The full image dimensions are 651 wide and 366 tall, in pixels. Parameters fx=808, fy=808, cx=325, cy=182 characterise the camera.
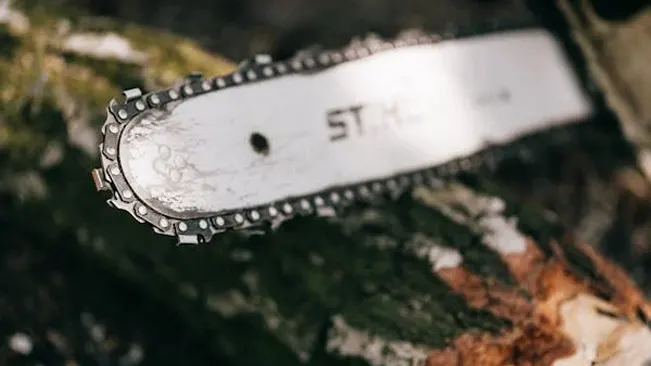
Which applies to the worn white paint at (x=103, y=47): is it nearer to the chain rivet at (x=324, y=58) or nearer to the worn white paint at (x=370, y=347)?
the chain rivet at (x=324, y=58)

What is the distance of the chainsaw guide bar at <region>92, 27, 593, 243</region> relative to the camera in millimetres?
1870

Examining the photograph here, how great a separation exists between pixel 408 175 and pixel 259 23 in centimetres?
134

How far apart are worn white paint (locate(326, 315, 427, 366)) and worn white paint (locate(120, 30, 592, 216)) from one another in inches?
16.5

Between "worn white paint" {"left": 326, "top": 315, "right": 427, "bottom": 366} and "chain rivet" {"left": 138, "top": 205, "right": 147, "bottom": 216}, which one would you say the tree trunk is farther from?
"chain rivet" {"left": 138, "top": 205, "right": 147, "bottom": 216}

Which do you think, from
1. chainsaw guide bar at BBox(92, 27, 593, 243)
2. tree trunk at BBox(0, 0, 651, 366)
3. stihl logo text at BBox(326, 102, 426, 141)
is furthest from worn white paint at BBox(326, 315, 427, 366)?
stihl logo text at BBox(326, 102, 426, 141)

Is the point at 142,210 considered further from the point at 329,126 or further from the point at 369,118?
the point at 369,118

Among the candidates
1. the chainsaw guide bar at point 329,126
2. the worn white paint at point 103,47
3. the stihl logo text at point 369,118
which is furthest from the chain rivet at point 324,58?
the worn white paint at point 103,47

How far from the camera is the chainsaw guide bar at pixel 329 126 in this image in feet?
6.14

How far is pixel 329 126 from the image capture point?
2205 millimetres

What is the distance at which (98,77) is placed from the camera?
249cm

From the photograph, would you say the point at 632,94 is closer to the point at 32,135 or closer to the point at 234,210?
the point at 234,210

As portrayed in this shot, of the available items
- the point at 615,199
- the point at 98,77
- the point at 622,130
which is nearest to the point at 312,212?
the point at 98,77

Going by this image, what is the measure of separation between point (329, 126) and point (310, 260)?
0.41 m

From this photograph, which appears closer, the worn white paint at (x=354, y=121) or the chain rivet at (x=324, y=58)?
the worn white paint at (x=354, y=121)
